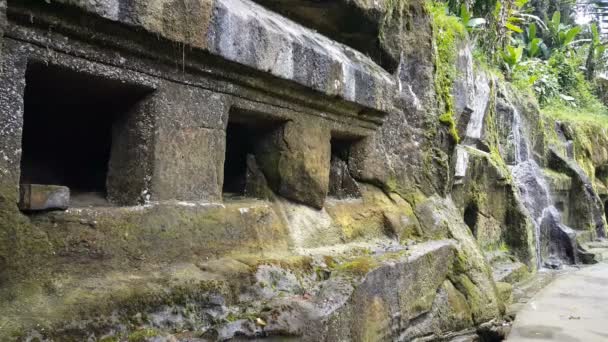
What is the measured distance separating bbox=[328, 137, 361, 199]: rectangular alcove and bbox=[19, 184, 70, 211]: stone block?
2087mm

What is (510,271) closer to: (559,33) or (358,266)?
(358,266)

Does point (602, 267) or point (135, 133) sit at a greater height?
point (135, 133)

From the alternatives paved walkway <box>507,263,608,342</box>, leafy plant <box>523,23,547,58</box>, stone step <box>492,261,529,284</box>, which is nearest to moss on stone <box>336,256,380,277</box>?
paved walkway <box>507,263,608,342</box>

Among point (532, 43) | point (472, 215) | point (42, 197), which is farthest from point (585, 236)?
point (42, 197)

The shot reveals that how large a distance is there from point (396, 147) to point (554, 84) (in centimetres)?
1255

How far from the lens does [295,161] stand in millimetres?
3051

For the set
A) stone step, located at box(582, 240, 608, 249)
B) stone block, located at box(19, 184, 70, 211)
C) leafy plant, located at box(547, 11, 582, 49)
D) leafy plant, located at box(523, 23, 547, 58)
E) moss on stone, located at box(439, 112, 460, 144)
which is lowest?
stone step, located at box(582, 240, 608, 249)

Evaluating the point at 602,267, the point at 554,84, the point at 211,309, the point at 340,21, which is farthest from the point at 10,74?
the point at 554,84

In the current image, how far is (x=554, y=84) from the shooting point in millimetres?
14633

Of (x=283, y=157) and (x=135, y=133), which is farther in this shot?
Answer: (x=283, y=157)

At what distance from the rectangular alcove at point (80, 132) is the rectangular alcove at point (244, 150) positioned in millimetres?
643

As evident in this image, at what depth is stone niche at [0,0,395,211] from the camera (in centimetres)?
186

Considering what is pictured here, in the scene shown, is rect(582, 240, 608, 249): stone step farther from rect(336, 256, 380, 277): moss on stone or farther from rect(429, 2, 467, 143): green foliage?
rect(336, 256, 380, 277): moss on stone

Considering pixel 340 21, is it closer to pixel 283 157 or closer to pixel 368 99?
pixel 368 99
